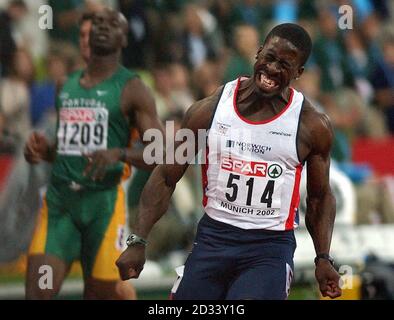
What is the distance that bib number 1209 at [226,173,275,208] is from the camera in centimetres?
762

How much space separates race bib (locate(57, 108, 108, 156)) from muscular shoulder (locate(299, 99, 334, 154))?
2.52 metres

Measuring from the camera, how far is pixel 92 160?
930cm

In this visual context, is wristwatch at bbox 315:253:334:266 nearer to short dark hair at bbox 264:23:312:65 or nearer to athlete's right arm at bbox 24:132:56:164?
short dark hair at bbox 264:23:312:65

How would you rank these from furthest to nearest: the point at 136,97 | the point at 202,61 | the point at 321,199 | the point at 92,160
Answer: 1. the point at 202,61
2. the point at 136,97
3. the point at 92,160
4. the point at 321,199

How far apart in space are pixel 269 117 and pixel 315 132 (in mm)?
315

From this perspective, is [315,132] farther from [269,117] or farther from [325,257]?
[325,257]

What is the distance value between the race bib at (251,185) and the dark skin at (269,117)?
0.81 feet

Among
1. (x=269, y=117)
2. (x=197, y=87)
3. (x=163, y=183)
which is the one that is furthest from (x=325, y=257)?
(x=197, y=87)

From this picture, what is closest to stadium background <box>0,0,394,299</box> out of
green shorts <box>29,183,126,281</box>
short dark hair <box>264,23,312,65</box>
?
green shorts <box>29,183,126,281</box>

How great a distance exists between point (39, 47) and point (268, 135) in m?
7.81

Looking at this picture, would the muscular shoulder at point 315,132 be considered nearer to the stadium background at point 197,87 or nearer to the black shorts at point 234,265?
the black shorts at point 234,265
